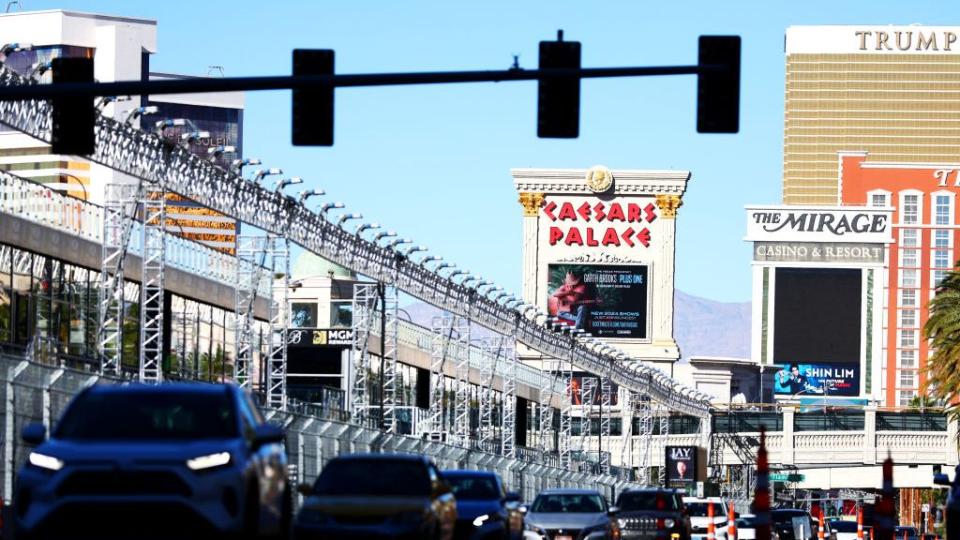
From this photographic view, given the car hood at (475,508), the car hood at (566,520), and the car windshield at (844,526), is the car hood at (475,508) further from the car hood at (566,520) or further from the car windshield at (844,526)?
the car windshield at (844,526)

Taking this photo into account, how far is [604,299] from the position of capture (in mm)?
187250

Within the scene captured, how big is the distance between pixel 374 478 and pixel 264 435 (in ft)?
17.4

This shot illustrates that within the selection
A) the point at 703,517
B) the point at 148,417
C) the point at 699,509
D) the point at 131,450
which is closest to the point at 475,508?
the point at 148,417

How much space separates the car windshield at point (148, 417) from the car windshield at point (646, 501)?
21.4 meters

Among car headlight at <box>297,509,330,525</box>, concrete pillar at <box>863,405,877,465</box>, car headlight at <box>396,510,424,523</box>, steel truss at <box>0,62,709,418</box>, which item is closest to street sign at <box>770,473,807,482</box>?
concrete pillar at <box>863,405,877,465</box>

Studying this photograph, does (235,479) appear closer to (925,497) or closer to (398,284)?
(398,284)

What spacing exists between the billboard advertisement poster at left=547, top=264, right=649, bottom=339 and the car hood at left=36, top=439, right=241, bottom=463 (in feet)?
539

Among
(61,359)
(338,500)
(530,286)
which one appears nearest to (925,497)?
(530,286)

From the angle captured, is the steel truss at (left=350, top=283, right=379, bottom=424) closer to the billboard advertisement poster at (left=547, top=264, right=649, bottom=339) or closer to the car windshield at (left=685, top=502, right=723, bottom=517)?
the car windshield at (left=685, top=502, right=723, bottom=517)

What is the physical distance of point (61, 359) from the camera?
44.2 m

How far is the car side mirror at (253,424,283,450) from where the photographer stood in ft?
65.3

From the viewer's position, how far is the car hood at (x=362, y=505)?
79.0 ft

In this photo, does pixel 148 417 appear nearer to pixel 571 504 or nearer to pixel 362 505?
pixel 362 505

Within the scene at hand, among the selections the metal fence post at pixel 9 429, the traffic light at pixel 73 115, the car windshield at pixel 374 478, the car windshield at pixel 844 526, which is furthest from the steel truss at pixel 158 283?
the car windshield at pixel 374 478
